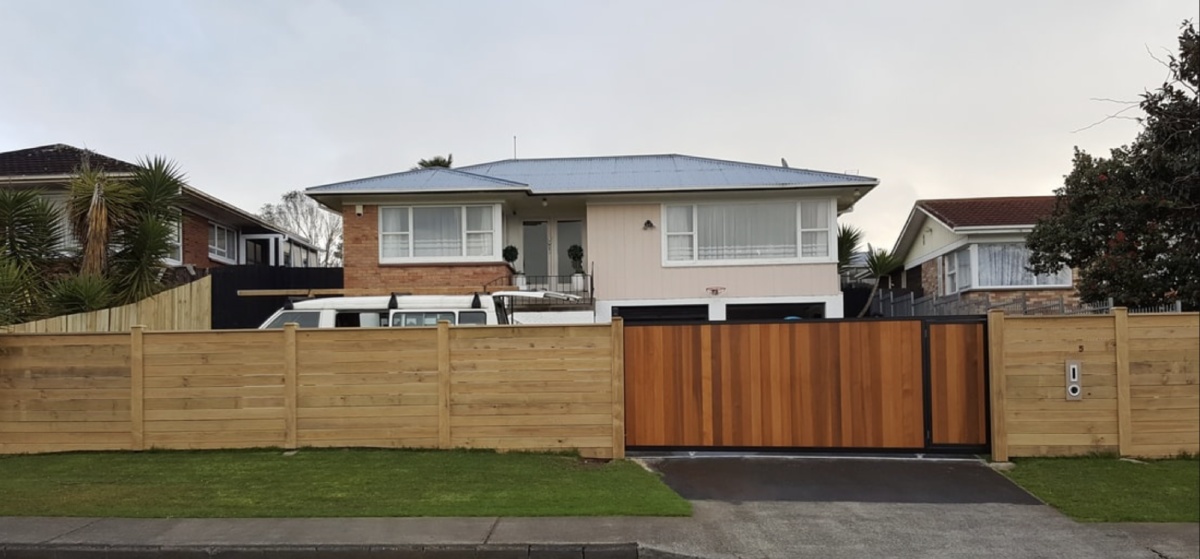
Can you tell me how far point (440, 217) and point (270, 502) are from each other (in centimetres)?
1041

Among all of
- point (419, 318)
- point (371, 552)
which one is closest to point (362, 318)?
point (419, 318)

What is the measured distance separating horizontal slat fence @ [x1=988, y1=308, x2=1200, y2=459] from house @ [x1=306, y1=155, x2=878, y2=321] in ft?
26.1

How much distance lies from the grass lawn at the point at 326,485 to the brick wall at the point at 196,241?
11950mm

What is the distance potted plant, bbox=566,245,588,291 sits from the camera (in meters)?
16.7

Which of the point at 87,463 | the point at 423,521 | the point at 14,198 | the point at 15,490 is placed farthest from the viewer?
the point at 14,198

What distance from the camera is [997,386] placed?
339 inches

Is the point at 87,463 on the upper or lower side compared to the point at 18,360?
lower

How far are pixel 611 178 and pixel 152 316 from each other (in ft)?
34.1

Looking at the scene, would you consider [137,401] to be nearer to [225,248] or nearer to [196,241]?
[196,241]

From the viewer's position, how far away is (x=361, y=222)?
1666 cm

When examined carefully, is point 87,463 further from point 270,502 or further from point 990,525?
point 990,525

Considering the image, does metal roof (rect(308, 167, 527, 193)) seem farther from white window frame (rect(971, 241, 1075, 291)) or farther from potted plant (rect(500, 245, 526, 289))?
white window frame (rect(971, 241, 1075, 291))

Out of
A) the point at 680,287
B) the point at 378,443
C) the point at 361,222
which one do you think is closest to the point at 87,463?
the point at 378,443

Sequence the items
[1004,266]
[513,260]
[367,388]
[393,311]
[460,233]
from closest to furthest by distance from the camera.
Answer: [367,388] < [393,311] < [460,233] < [513,260] < [1004,266]
